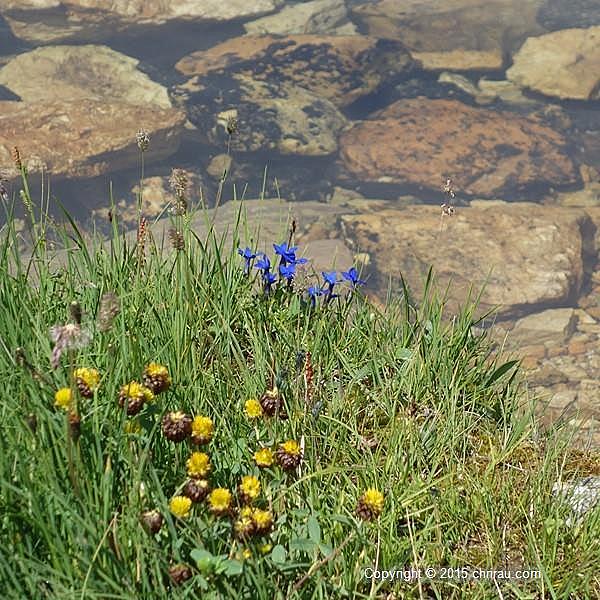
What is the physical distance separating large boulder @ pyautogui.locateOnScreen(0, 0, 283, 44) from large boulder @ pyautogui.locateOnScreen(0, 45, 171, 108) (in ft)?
1.51

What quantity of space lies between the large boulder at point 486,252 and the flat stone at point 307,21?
6.56 metres

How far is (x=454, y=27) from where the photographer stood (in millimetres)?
14641

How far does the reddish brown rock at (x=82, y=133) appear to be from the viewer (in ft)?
32.3

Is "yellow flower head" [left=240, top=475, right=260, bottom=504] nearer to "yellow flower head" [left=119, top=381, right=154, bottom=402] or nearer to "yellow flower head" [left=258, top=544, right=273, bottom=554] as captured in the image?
"yellow flower head" [left=258, top=544, right=273, bottom=554]

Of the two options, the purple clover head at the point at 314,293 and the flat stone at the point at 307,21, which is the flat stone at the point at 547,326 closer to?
the purple clover head at the point at 314,293

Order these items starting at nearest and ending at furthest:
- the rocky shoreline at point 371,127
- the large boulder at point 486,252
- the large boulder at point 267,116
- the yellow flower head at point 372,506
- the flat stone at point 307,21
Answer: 1. the yellow flower head at point 372,506
2. the large boulder at point 486,252
3. the rocky shoreline at point 371,127
4. the large boulder at point 267,116
5. the flat stone at point 307,21

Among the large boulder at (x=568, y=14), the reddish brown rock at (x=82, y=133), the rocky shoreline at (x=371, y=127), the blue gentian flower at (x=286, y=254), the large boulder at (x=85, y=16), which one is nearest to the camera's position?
the blue gentian flower at (x=286, y=254)

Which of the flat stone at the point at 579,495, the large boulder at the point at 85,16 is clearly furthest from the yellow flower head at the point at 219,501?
the large boulder at the point at 85,16

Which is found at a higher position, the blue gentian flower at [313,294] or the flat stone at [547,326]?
the blue gentian flower at [313,294]

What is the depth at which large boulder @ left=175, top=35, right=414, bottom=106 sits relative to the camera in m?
12.6

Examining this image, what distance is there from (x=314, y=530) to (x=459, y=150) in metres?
10.6

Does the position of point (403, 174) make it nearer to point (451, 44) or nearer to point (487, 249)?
point (487, 249)

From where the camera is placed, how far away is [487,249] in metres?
9.09

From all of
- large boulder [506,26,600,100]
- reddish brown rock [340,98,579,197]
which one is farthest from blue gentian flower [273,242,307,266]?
large boulder [506,26,600,100]
